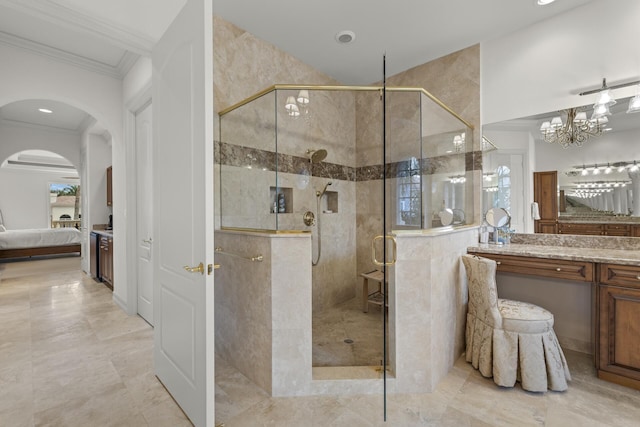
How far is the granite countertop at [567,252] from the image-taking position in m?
1.97

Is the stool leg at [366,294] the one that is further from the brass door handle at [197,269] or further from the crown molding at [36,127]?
the crown molding at [36,127]

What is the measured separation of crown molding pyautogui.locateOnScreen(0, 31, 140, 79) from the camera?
8.95 feet

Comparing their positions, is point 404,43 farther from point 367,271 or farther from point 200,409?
point 200,409

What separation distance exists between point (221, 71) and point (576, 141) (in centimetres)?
312

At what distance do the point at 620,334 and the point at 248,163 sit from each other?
2.92 metres

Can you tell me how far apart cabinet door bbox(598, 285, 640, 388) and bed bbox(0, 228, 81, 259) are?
953cm

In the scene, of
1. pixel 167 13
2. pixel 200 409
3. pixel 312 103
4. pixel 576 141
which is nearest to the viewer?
pixel 200 409

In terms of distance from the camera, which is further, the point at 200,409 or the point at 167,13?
the point at 167,13

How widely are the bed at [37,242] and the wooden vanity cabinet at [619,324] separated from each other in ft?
31.3

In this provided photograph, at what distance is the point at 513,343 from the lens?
198 cm

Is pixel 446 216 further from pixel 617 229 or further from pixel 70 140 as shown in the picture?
pixel 70 140

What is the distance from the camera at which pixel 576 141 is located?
2.49 metres

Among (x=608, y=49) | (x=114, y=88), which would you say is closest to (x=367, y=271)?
(x=608, y=49)

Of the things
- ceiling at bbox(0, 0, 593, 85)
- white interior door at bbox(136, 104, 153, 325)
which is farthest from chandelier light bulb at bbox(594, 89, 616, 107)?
white interior door at bbox(136, 104, 153, 325)
